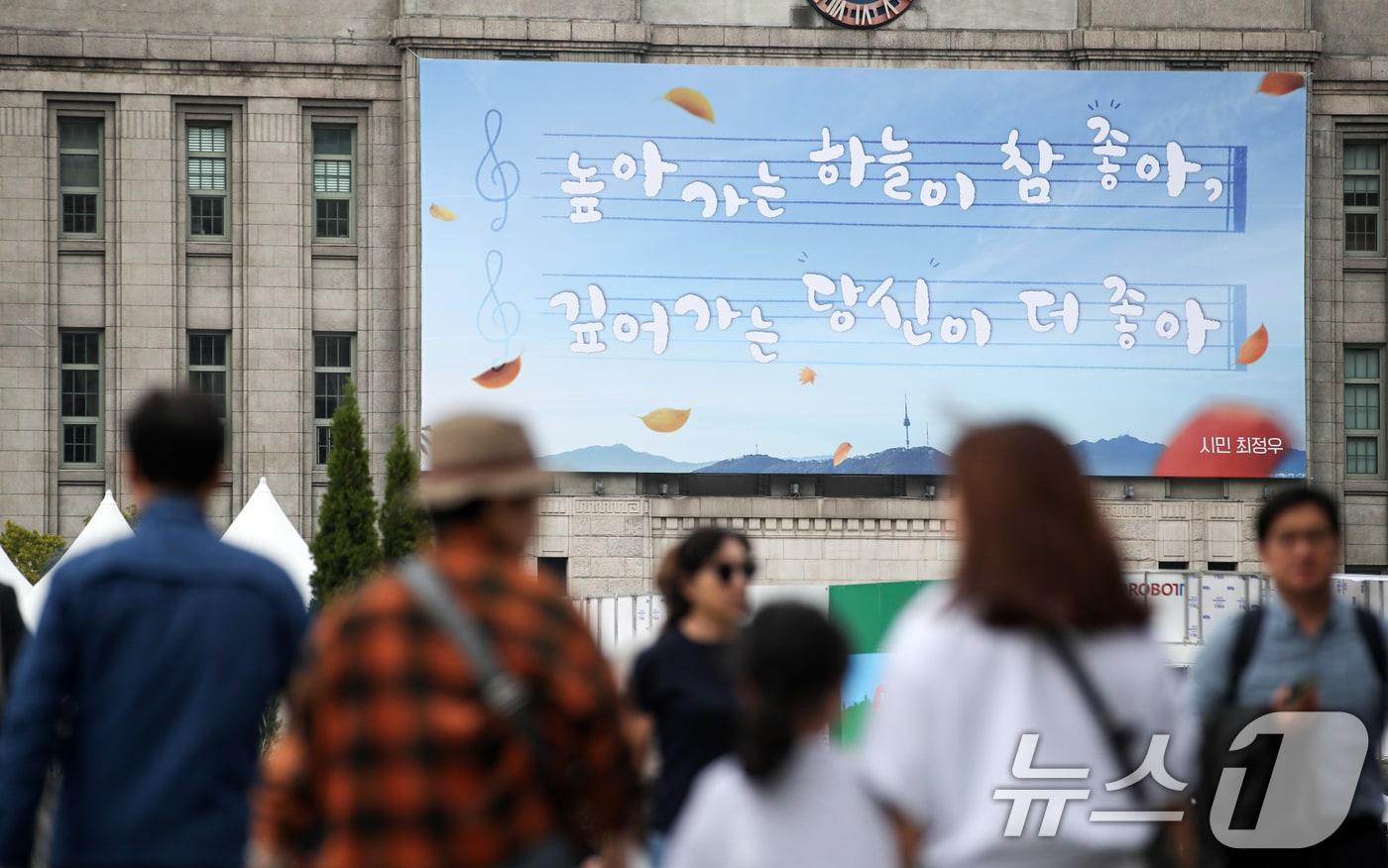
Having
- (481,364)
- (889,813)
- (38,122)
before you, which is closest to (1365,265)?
(481,364)

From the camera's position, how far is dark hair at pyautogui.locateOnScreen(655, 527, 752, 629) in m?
6.05

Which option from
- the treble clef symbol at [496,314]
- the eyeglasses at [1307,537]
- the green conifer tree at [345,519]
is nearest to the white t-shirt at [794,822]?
→ the eyeglasses at [1307,537]

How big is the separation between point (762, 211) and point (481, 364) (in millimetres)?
5549

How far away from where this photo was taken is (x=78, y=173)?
32562 millimetres

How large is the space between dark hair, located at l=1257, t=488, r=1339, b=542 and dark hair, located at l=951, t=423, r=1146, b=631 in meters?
2.15

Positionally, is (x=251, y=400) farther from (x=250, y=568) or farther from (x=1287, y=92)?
(x=250, y=568)

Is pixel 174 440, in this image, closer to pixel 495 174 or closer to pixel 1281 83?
pixel 495 174

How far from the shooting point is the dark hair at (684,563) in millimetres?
6055

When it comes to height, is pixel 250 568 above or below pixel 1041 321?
below

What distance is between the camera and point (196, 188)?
107ft

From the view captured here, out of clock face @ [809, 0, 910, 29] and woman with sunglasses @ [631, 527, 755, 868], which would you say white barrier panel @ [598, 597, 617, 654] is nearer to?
clock face @ [809, 0, 910, 29]

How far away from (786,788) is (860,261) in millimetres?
29850

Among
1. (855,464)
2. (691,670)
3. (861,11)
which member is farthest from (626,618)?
(691,670)

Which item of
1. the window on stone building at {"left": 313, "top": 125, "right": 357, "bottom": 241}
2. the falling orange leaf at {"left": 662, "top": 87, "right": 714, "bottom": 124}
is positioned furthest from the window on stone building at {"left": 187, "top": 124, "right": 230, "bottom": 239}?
the falling orange leaf at {"left": 662, "top": 87, "right": 714, "bottom": 124}
